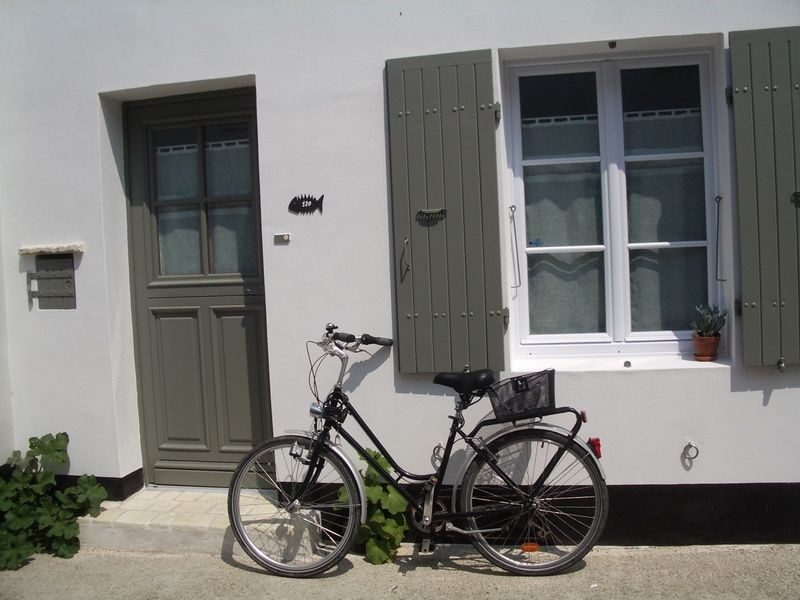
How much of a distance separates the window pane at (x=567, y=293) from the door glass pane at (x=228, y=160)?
1.87 meters

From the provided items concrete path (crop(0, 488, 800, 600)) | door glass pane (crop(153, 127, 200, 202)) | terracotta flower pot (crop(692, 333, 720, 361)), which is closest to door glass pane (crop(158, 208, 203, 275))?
door glass pane (crop(153, 127, 200, 202))

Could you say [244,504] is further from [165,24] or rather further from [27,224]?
[165,24]

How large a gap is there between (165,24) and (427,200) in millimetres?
1883

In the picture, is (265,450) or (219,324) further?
(219,324)

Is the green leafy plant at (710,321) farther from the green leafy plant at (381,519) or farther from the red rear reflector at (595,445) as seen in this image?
the green leafy plant at (381,519)

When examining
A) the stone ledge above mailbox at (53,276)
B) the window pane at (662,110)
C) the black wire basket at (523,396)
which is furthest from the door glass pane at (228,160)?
the window pane at (662,110)

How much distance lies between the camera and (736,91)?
336 centimetres

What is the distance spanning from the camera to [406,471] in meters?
3.52

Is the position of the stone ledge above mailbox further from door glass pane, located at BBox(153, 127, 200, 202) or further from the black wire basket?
the black wire basket

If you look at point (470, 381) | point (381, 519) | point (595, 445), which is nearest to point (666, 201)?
point (595, 445)

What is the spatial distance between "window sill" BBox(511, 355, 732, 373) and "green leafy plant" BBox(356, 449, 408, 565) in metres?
0.93

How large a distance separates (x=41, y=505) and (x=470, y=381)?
8.72ft

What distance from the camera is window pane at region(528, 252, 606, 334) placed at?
12.3ft

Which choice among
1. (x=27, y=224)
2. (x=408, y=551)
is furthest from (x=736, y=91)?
(x=27, y=224)
